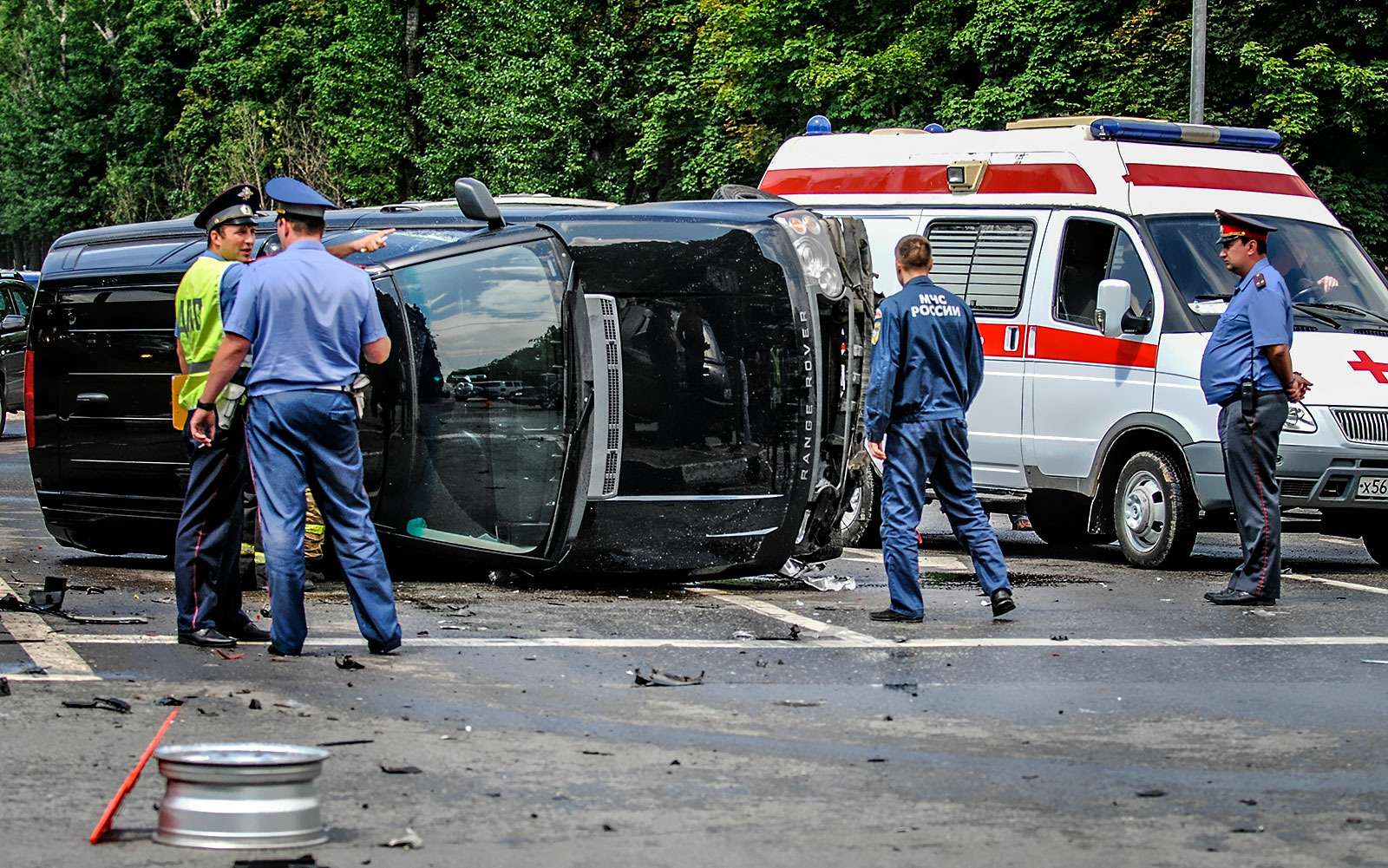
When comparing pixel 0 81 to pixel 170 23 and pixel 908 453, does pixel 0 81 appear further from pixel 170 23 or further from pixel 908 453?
pixel 908 453

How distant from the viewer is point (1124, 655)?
8859 millimetres

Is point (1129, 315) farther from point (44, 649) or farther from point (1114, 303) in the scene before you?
point (44, 649)

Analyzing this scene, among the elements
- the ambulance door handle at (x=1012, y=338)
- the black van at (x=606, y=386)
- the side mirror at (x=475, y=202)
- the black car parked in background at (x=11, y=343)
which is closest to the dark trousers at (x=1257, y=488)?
the black van at (x=606, y=386)

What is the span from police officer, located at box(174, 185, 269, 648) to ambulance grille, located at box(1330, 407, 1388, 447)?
6540 millimetres

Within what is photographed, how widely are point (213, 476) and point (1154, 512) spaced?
6.33 m

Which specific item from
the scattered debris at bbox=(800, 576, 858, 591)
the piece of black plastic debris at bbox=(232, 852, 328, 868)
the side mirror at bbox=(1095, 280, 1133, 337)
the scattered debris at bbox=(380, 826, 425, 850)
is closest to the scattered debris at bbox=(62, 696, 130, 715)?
the scattered debris at bbox=(380, 826, 425, 850)

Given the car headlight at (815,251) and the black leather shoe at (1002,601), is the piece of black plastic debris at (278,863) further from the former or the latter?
the car headlight at (815,251)

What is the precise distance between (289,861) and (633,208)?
20.5ft

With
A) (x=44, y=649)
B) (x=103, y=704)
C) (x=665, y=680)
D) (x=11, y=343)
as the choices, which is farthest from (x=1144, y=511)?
(x=11, y=343)

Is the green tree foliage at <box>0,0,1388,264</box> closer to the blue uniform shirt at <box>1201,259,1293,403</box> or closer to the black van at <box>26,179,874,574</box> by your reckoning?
the blue uniform shirt at <box>1201,259,1293,403</box>

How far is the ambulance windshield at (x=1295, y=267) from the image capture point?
42.1 feet

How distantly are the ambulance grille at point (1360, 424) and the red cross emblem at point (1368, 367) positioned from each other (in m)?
0.21

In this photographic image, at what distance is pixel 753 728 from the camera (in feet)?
22.7

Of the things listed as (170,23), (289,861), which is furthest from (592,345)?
(170,23)
